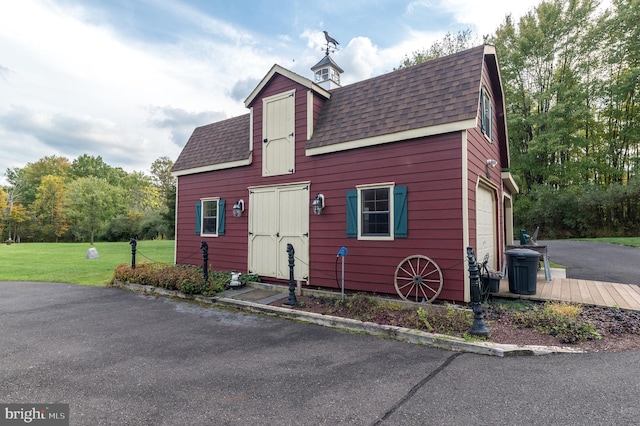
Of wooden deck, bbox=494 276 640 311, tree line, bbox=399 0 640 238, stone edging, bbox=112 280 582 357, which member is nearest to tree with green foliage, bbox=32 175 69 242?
stone edging, bbox=112 280 582 357

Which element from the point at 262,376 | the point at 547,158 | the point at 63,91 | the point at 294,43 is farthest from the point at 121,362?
the point at 547,158

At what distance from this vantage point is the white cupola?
9992 mm

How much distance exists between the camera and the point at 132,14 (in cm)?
820

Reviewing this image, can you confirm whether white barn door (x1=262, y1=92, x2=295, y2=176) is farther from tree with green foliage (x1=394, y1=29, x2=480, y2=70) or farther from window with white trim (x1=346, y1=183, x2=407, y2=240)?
tree with green foliage (x1=394, y1=29, x2=480, y2=70)

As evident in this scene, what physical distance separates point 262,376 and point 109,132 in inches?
2009

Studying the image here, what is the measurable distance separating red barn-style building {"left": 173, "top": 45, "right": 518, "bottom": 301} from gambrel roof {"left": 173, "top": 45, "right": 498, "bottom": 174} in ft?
0.09

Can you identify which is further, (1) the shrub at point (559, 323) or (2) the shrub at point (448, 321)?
(2) the shrub at point (448, 321)

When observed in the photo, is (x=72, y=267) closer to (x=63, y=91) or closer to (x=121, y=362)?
(x=63, y=91)

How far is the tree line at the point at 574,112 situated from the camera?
17812mm

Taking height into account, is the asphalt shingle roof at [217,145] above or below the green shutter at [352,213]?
above

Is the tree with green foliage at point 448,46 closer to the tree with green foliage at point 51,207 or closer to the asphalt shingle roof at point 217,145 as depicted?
the asphalt shingle roof at point 217,145

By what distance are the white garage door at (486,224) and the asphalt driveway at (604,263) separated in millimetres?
2031

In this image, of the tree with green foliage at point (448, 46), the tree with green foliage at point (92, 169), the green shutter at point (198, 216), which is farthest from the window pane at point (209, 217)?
the tree with green foliage at point (92, 169)

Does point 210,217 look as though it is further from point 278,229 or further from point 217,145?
point 278,229
